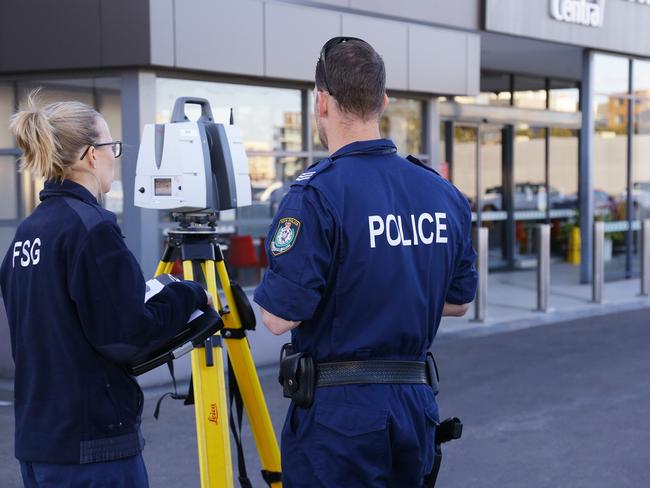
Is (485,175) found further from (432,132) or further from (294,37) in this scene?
(294,37)

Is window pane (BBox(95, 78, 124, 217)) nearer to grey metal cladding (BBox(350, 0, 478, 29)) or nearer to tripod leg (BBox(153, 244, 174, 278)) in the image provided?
grey metal cladding (BBox(350, 0, 478, 29))

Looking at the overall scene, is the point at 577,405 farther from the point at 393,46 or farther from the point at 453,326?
the point at 393,46

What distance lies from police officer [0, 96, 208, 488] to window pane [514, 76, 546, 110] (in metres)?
14.2

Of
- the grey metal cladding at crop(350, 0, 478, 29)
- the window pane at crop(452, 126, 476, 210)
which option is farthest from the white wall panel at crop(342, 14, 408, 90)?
the window pane at crop(452, 126, 476, 210)

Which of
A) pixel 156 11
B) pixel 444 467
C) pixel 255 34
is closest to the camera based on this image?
A: pixel 444 467

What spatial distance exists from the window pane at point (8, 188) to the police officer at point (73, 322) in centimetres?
544

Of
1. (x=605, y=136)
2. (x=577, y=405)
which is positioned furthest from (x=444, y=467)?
(x=605, y=136)

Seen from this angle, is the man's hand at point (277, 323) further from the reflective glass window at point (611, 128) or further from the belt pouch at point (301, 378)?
the reflective glass window at point (611, 128)

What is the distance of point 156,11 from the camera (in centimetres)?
724

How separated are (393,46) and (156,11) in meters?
2.90

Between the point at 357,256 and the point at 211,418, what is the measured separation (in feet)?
5.52

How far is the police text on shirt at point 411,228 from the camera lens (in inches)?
98.5

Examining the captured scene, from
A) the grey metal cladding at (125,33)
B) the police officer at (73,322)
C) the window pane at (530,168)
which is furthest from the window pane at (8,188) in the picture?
the window pane at (530,168)

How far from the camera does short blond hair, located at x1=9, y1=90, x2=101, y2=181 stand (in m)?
2.64
